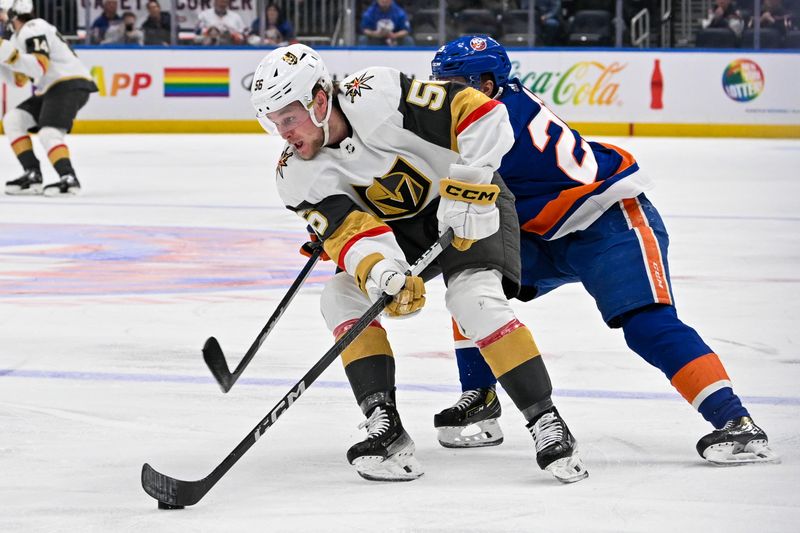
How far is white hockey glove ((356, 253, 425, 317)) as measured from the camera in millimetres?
2436

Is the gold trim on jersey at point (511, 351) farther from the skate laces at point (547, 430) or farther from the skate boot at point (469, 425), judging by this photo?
the skate boot at point (469, 425)

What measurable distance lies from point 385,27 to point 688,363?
10232 millimetres

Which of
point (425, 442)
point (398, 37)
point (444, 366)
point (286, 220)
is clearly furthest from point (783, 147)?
point (425, 442)

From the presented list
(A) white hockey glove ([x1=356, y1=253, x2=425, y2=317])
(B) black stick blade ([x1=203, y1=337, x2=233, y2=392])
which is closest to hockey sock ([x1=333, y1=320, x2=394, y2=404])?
(A) white hockey glove ([x1=356, y1=253, x2=425, y2=317])

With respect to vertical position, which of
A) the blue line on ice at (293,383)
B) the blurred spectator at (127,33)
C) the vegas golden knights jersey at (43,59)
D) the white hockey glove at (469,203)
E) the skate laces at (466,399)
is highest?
the blurred spectator at (127,33)

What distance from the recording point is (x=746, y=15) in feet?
40.1

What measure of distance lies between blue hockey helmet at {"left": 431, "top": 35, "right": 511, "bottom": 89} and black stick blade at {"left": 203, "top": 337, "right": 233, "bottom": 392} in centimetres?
78

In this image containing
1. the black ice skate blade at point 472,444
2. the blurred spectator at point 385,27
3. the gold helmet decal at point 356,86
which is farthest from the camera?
the blurred spectator at point 385,27

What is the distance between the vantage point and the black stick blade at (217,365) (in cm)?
292

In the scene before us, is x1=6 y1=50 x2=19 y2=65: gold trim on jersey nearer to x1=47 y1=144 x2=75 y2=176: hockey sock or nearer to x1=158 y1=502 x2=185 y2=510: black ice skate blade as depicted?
x1=47 y1=144 x2=75 y2=176: hockey sock

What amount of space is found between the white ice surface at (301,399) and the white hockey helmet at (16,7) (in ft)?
7.38

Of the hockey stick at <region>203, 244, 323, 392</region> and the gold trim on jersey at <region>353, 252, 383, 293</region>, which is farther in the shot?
the hockey stick at <region>203, 244, 323, 392</region>

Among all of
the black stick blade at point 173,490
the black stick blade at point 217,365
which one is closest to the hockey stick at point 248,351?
the black stick blade at point 217,365

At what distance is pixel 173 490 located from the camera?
227cm
